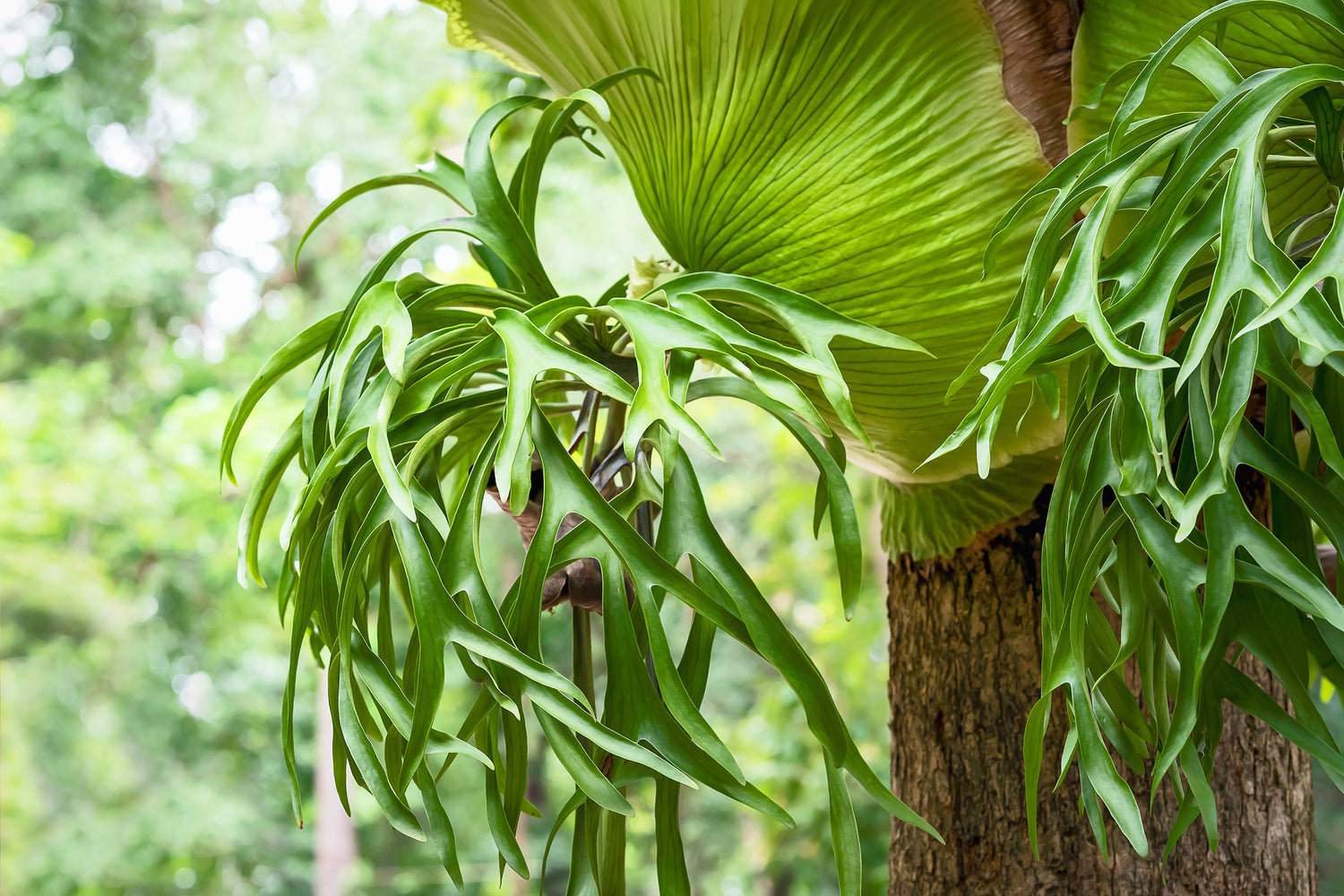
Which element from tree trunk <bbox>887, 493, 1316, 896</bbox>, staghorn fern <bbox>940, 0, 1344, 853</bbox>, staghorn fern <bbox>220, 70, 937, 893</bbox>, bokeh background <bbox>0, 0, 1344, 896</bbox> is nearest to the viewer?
staghorn fern <bbox>940, 0, 1344, 853</bbox>

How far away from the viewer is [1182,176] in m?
0.47

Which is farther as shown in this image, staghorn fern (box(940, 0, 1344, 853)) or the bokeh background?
the bokeh background

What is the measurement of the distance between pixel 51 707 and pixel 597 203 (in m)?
4.13

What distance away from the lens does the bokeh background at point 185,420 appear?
206 inches

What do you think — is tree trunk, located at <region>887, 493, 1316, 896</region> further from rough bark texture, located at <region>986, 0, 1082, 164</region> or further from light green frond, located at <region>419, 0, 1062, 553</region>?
rough bark texture, located at <region>986, 0, 1082, 164</region>

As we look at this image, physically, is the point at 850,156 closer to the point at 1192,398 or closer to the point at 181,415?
the point at 1192,398

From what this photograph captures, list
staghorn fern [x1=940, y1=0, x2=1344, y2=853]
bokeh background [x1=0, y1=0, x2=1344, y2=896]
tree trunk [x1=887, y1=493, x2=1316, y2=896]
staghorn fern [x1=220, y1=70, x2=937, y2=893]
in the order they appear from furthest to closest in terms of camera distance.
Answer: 1. bokeh background [x1=0, y1=0, x2=1344, y2=896]
2. tree trunk [x1=887, y1=493, x2=1316, y2=896]
3. staghorn fern [x1=220, y1=70, x2=937, y2=893]
4. staghorn fern [x1=940, y1=0, x2=1344, y2=853]

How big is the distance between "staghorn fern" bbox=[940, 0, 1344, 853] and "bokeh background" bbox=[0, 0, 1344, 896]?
4.21 meters

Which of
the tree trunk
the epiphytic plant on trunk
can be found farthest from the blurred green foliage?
the epiphytic plant on trunk

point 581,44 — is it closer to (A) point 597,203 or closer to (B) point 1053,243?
(B) point 1053,243

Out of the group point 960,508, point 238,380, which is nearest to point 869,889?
point 960,508

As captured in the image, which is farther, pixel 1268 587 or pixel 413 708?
pixel 413 708

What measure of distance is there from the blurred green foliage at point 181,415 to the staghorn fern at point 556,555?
164 inches

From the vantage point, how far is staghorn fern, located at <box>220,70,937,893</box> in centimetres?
56
